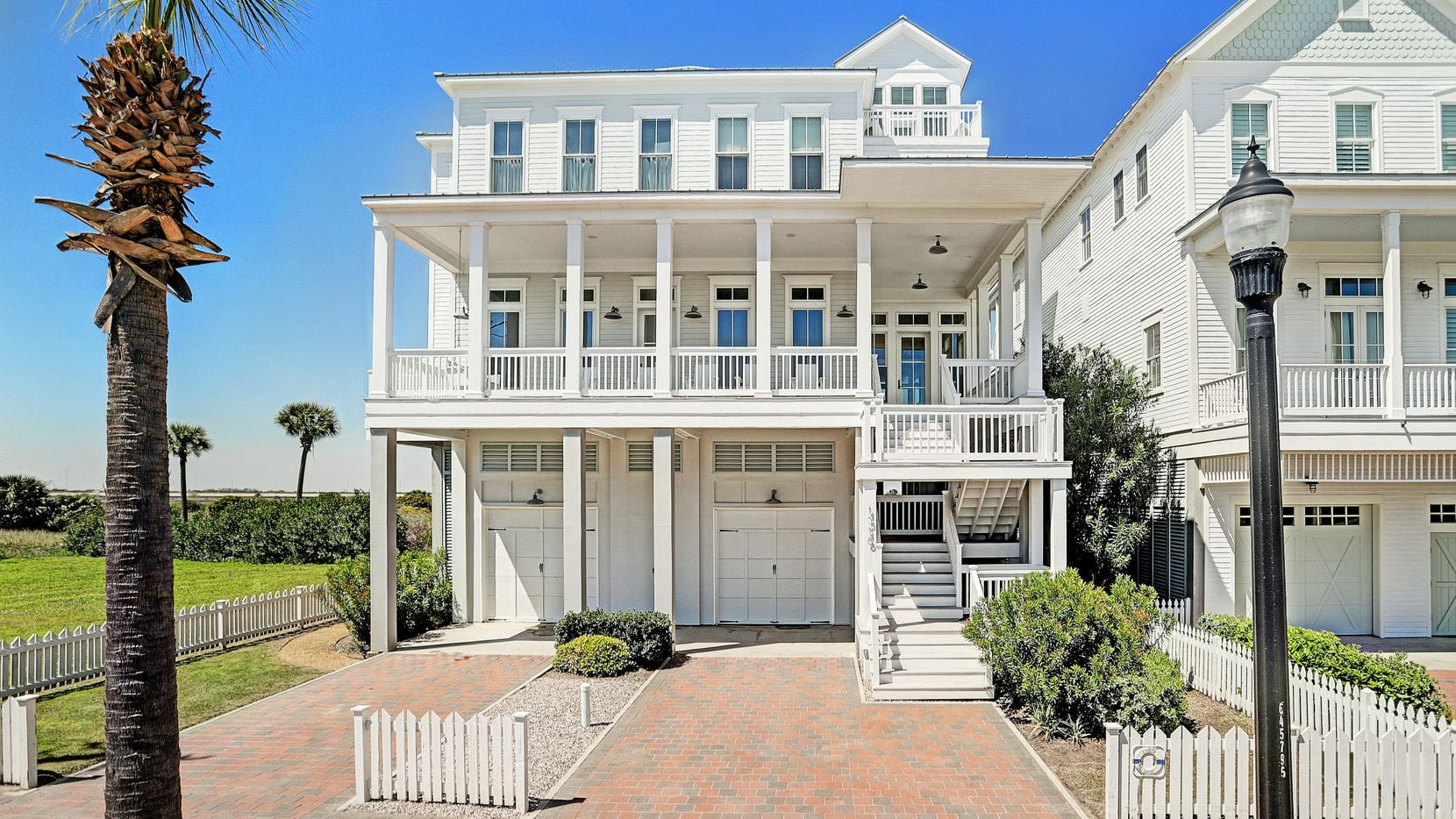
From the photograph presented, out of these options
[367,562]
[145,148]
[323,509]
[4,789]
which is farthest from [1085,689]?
[323,509]

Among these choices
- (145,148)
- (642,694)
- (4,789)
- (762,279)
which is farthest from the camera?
(762,279)

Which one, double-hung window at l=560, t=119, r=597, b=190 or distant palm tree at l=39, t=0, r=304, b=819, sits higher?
double-hung window at l=560, t=119, r=597, b=190

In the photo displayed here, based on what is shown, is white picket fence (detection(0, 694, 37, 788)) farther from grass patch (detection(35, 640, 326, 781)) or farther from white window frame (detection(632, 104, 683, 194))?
white window frame (detection(632, 104, 683, 194))

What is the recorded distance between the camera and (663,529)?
15.4m

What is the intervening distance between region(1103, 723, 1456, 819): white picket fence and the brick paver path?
25.1ft

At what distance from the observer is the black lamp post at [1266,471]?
15.9ft

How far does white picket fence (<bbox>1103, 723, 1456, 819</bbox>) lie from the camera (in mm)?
7598

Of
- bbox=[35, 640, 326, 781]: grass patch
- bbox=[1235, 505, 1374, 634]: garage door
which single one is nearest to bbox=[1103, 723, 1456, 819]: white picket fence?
bbox=[1235, 505, 1374, 634]: garage door

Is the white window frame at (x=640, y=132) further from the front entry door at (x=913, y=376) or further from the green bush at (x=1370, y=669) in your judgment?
the green bush at (x=1370, y=669)

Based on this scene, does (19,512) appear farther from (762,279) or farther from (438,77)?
(762,279)

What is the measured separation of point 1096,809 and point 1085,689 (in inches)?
93.7

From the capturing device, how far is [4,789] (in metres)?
8.85

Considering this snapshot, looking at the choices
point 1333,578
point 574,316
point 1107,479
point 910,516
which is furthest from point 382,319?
point 1333,578

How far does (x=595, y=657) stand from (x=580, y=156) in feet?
33.3
